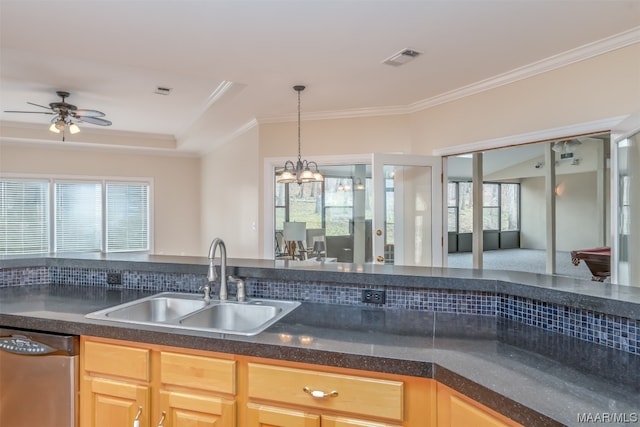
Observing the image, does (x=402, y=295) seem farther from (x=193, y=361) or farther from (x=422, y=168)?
(x=422, y=168)

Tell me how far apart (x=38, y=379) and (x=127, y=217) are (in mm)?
6083

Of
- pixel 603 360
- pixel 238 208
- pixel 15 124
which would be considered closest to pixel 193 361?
pixel 603 360

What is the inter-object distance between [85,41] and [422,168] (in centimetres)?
319

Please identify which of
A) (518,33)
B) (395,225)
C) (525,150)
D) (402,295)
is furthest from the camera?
(525,150)

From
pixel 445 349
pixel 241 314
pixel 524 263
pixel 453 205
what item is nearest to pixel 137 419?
pixel 241 314

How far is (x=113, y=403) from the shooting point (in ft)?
5.28

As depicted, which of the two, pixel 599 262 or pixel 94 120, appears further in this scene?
pixel 94 120

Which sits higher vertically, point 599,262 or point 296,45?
point 296,45

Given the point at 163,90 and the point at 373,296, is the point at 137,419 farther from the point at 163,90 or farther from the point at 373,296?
the point at 163,90

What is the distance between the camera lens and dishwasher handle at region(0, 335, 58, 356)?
1665 millimetres

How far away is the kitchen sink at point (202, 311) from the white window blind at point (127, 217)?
5.81m

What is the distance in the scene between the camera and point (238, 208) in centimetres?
580

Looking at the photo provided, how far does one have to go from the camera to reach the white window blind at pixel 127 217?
7.12m

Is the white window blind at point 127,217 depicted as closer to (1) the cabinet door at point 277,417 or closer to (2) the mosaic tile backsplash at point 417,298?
(2) the mosaic tile backsplash at point 417,298
